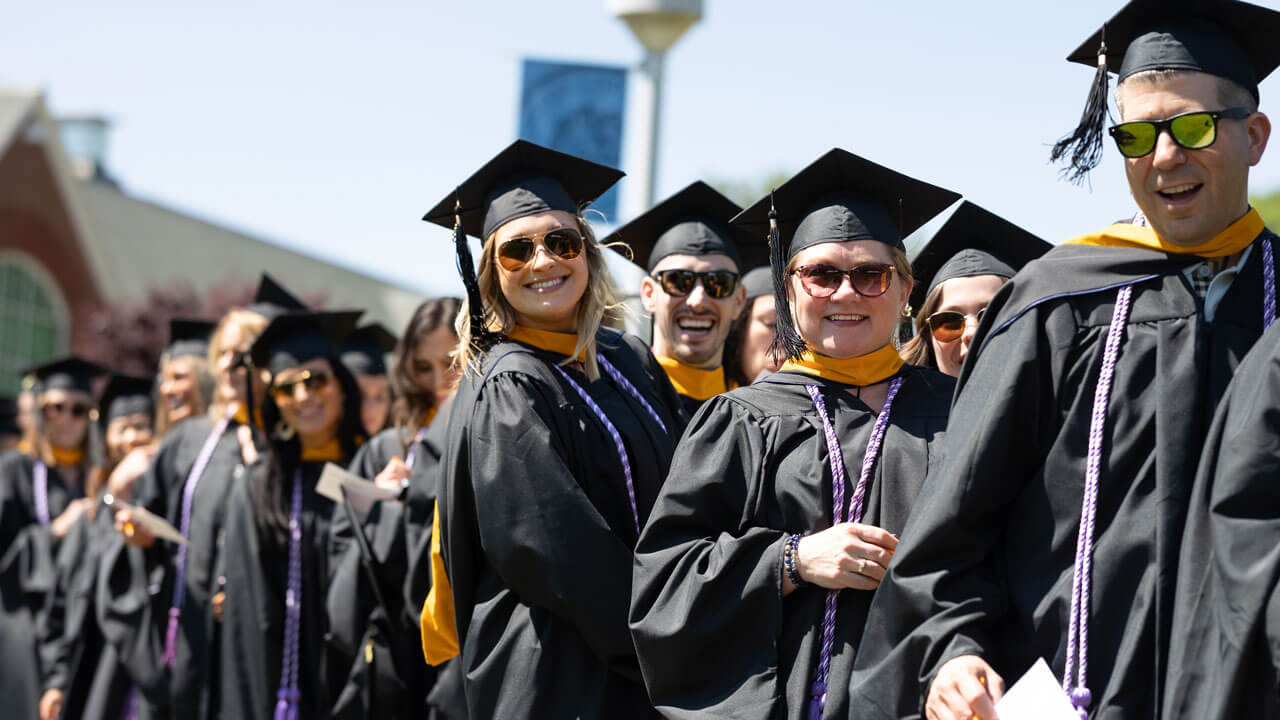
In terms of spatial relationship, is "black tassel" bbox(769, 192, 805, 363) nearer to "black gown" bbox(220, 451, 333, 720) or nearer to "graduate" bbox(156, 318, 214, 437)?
"black gown" bbox(220, 451, 333, 720)

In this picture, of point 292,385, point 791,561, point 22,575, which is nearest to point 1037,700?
point 791,561

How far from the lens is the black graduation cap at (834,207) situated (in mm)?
3756

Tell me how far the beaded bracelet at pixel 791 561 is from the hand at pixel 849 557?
0.03 meters

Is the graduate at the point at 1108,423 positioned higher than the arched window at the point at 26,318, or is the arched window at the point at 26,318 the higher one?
the graduate at the point at 1108,423

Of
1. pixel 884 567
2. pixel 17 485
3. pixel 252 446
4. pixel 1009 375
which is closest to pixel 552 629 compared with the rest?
pixel 884 567

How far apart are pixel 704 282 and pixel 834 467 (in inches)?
98.5

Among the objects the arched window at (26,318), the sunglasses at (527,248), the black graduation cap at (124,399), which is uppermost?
the sunglasses at (527,248)

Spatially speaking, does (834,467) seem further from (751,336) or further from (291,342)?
(291,342)

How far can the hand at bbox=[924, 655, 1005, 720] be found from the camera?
9.11ft

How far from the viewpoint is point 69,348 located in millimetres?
32781

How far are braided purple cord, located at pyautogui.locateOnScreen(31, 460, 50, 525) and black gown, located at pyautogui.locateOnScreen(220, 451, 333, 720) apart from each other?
3151mm

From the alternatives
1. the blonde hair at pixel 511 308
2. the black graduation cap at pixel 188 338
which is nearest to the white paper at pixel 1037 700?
the blonde hair at pixel 511 308

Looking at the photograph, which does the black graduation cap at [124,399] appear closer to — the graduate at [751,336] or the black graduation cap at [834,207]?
the graduate at [751,336]

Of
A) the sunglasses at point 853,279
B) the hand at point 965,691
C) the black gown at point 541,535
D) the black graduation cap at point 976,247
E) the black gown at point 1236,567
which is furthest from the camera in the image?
the black graduation cap at point 976,247
